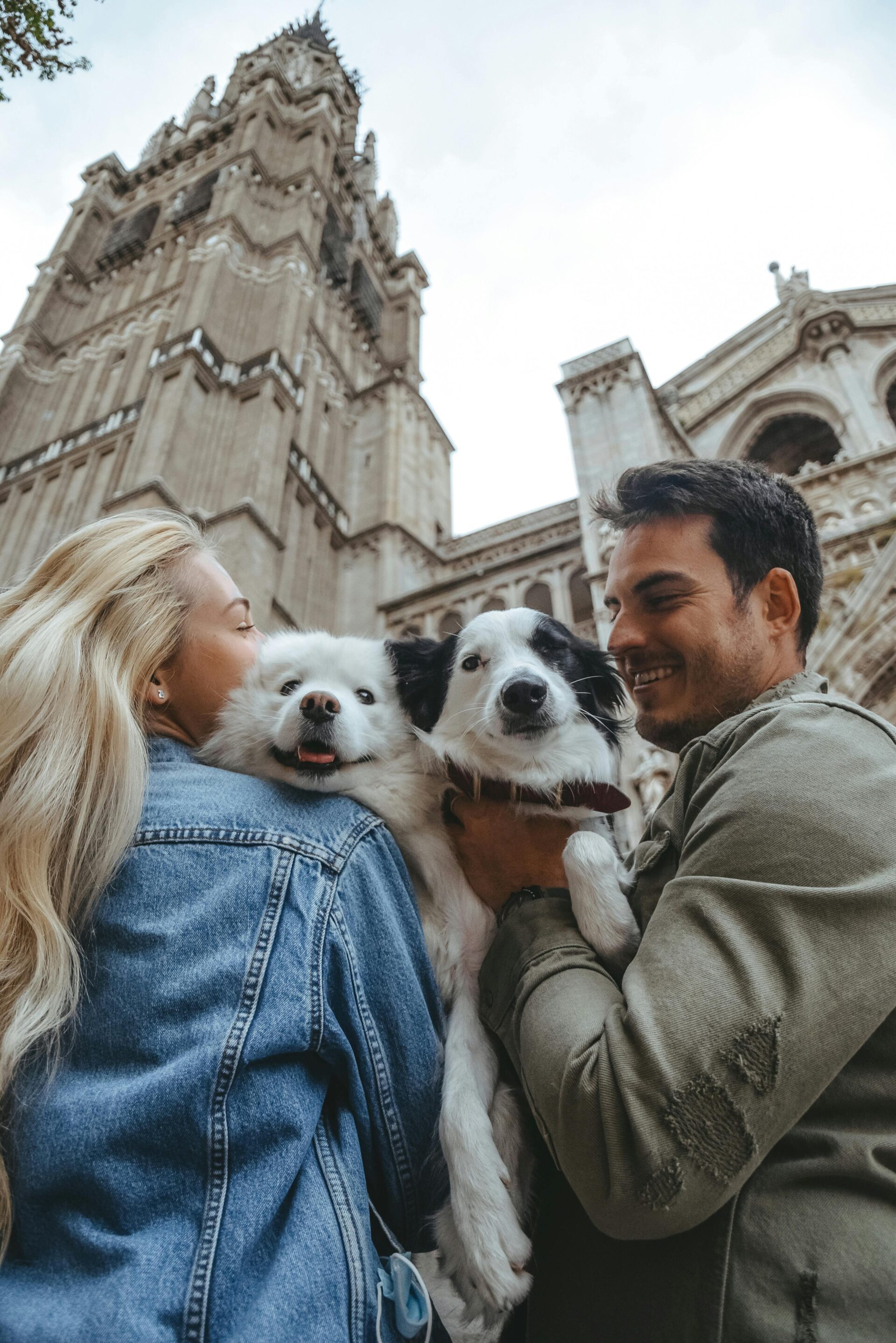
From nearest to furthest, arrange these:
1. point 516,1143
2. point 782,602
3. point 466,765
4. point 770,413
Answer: point 516,1143, point 466,765, point 782,602, point 770,413

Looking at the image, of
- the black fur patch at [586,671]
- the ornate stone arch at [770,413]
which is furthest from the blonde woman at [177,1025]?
the ornate stone arch at [770,413]

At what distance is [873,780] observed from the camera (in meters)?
1.25

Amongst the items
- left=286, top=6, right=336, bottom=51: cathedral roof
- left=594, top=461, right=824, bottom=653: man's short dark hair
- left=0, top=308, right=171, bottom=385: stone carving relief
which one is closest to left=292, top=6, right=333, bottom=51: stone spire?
left=286, top=6, right=336, bottom=51: cathedral roof

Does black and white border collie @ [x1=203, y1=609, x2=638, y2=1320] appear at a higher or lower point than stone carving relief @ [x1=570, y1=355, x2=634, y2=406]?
lower

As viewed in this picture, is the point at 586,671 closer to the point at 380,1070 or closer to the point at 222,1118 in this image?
the point at 380,1070

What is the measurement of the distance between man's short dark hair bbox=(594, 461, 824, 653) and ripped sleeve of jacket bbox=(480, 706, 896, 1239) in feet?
2.92

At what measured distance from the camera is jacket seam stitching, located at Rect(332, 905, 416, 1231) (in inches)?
55.5

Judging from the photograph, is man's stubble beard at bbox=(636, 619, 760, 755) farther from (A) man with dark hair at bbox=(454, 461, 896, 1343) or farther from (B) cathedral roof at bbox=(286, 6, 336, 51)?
(B) cathedral roof at bbox=(286, 6, 336, 51)

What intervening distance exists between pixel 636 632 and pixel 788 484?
0.72m

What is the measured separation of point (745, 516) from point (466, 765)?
104 cm

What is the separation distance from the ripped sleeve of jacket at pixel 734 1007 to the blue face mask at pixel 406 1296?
1.10ft

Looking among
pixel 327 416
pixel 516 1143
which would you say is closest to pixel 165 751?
pixel 516 1143

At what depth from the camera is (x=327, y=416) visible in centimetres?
1894

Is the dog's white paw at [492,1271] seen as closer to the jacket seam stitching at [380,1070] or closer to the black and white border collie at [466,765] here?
the black and white border collie at [466,765]
